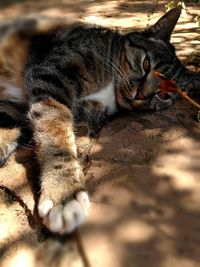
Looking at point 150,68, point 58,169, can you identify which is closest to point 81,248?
point 58,169

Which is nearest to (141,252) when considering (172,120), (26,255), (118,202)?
(118,202)

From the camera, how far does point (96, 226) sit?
5.32ft

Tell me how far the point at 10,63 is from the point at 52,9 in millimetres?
1493

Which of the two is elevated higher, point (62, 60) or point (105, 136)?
point (62, 60)

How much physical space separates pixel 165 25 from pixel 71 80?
2.62 ft

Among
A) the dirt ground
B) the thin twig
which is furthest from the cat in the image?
the thin twig

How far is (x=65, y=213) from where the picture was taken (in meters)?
1.69

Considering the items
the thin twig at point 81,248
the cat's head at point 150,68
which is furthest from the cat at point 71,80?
the thin twig at point 81,248

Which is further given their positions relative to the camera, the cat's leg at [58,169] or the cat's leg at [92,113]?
the cat's leg at [92,113]

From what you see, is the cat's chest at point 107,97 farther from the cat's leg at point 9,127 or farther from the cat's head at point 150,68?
the cat's leg at point 9,127

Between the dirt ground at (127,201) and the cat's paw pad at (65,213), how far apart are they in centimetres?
3

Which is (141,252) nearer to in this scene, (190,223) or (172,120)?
(190,223)

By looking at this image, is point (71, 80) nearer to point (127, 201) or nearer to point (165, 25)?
point (165, 25)

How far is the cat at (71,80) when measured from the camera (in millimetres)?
2188
